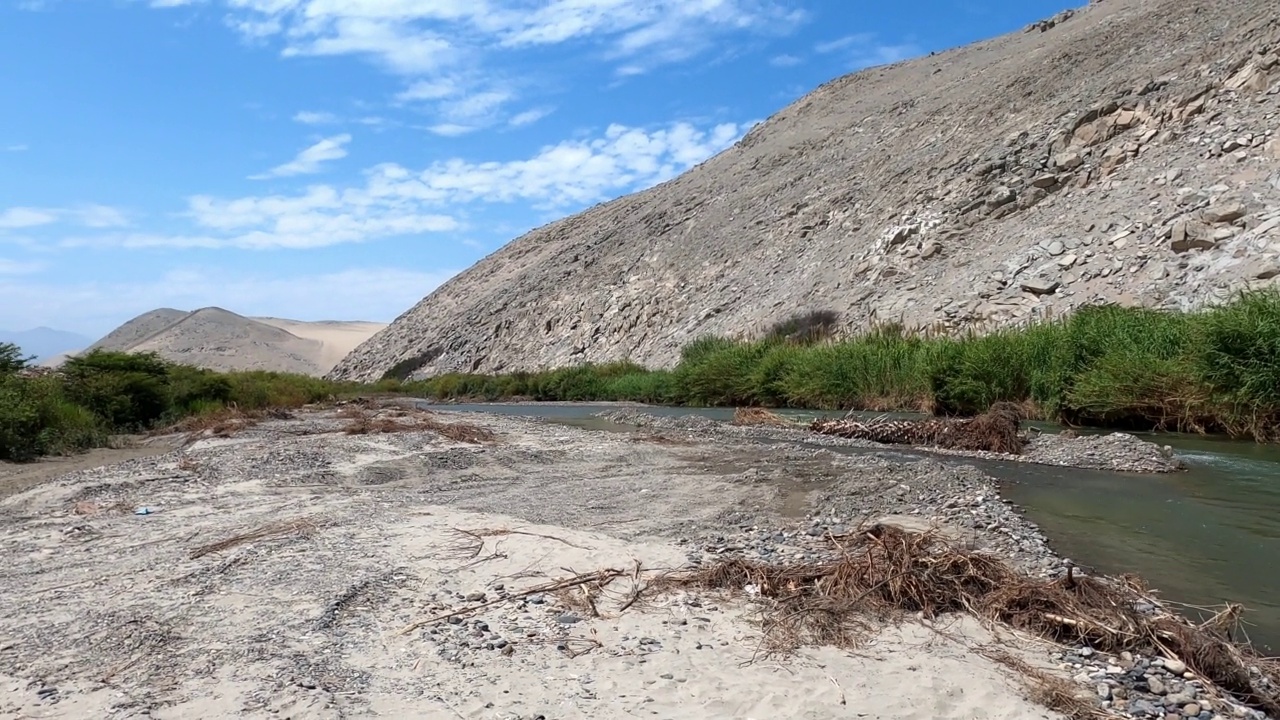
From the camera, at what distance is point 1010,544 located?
24.6ft

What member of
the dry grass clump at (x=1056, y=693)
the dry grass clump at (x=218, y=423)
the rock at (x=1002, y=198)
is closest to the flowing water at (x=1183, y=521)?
the dry grass clump at (x=1056, y=693)

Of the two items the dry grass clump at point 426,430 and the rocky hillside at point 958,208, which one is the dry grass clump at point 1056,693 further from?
the rocky hillside at point 958,208

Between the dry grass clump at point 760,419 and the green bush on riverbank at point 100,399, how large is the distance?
15.0 metres

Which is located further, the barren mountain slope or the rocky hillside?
the barren mountain slope

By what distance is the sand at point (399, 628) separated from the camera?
4320 millimetres

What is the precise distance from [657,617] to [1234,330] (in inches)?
539

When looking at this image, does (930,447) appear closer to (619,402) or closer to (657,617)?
(657,617)

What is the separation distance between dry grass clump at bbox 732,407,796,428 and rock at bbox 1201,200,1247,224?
1324 centimetres

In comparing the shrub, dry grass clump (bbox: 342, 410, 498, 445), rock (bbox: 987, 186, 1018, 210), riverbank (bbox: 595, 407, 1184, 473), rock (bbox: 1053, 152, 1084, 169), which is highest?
rock (bbox: 1053, 152, 1084, 169)

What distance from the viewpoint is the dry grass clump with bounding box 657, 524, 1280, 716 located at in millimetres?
4816

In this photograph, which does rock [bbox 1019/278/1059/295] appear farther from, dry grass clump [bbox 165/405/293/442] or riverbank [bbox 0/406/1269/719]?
dry grass clump [bbox 165/405/293/442]

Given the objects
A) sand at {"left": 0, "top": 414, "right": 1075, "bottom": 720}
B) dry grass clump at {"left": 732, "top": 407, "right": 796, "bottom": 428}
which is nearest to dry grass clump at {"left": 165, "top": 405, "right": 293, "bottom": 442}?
sand at {"left": 0, "top": 414, "right": 1075, "bottom": 720}

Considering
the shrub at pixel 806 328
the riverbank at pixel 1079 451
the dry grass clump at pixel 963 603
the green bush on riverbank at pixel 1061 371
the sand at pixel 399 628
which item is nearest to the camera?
the sand at pixel 399 628

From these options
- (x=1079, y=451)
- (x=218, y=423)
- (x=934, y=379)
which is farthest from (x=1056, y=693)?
(x=218, y=423)
